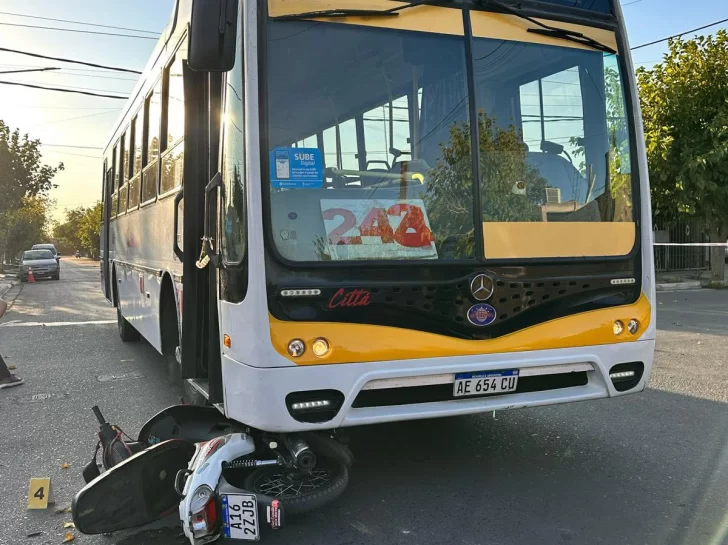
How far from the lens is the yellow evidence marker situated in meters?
3.96

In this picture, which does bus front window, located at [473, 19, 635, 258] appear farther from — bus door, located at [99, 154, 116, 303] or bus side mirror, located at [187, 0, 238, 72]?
bus door, located at [99, 154, 116, 303]

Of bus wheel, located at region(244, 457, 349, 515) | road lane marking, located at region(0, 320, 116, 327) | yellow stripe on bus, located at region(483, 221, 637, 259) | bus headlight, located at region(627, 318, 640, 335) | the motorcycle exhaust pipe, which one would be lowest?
bus wheel, located at region(244, 457, 349, 515)

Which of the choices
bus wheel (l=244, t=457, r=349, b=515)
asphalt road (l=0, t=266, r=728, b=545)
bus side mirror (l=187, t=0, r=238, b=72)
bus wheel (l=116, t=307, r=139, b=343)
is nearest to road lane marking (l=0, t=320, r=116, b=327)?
bus wheel (l=116, t=307, r=139, b=343)

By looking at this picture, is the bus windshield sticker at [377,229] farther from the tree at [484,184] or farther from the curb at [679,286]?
the curb at [679,286]

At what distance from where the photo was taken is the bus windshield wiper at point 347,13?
3.54 m

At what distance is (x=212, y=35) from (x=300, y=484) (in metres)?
2.40

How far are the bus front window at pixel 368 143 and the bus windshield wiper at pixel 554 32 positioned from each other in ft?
0.84

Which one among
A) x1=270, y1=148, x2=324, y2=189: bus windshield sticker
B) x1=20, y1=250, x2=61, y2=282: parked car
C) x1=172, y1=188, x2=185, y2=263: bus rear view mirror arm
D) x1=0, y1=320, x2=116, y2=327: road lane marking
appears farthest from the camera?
x1=20, y1=250, x2=61, y2=282: parked car

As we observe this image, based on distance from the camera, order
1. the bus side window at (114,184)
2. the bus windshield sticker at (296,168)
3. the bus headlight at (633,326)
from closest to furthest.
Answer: the bus windshield sticker at (296,168) < the bus headlight at (633,326) < the bus side window at (114,184)

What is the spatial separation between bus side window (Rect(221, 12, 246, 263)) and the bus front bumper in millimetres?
643

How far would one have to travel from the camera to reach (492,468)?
175 inches

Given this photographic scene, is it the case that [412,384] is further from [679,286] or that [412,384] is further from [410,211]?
[679,286]

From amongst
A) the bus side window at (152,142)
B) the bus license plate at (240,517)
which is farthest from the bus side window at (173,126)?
the bus license plate at (240,517)

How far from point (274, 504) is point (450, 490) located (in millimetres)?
1272
